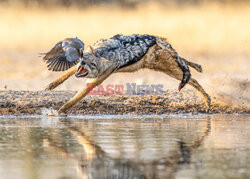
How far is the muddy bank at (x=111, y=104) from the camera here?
14.8 meters

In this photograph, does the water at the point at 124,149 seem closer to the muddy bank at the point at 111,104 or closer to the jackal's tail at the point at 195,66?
the muddy bank at the point at 111,104

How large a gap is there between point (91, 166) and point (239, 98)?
10.8 metres

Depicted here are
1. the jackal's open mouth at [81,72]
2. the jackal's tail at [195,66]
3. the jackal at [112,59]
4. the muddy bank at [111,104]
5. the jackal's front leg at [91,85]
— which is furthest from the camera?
the jackal's tail at [195,66]

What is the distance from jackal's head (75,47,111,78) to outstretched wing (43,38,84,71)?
2.24 feet

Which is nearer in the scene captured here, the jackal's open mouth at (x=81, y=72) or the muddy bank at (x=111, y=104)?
A: the jackal's open mouth at (x=81, y=72)

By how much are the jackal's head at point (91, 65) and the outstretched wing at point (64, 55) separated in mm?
684

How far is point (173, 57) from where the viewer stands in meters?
15.0

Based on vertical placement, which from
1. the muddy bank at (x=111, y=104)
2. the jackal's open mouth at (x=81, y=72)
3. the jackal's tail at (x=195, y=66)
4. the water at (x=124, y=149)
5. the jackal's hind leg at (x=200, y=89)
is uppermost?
the jackal's tail at (x=195, y=66)

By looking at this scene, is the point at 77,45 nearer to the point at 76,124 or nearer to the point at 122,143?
the point at 76,124

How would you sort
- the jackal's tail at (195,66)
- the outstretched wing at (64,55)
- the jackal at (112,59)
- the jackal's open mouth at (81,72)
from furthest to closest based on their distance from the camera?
the jackal's tail at (195,66) → the outstretched wing at (64,55) → the jackal at (112,59) → the jackal's open mouth at (81,72)

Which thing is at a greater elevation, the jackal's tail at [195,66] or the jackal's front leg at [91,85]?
the jackal's tail at [195,66]

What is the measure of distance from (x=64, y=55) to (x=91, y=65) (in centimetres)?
169

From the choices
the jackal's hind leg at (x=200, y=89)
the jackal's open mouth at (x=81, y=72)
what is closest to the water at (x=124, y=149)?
the jackal's open mouth at (x=81, y=72)

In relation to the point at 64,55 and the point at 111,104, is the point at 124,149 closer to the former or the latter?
the point at 64,55
